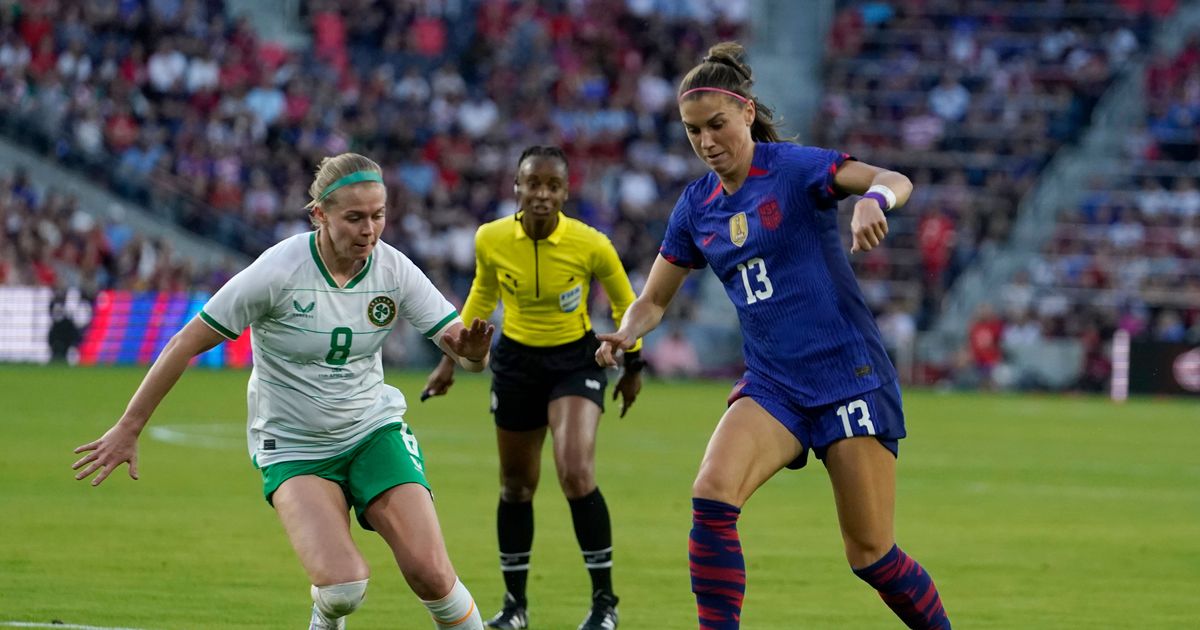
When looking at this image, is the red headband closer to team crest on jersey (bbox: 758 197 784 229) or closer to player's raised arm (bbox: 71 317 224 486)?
team crest on jersey (bbox: 758 197 784 229)

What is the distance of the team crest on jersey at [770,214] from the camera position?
7059 millimetres

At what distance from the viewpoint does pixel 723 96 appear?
23.3ft

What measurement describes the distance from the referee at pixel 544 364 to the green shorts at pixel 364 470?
6.43 ft

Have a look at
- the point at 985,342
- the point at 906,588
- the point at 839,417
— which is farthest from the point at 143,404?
the point at 985,342

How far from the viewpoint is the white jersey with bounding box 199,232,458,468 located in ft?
23.5

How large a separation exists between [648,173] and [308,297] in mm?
28116

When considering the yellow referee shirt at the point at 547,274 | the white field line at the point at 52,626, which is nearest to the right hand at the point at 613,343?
the yellow referee shirt at the point at 547,274

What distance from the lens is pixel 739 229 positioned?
7.16 metres

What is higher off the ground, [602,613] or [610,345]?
[610,345]

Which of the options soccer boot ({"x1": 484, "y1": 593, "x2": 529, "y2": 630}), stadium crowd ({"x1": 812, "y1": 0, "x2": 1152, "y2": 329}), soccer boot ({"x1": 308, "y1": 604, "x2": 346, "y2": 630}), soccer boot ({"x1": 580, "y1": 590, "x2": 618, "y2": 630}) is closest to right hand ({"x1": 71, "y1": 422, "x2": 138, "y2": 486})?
soccer boot ({"x1": 308, "y1": 604, "x2": 346, "y2": 630})

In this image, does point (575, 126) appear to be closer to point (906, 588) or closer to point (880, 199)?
point (906, 588)

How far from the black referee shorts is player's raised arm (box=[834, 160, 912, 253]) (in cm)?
298

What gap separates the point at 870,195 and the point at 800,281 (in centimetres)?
63

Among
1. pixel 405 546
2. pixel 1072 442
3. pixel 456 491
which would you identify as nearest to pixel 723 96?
pixel 405 546
